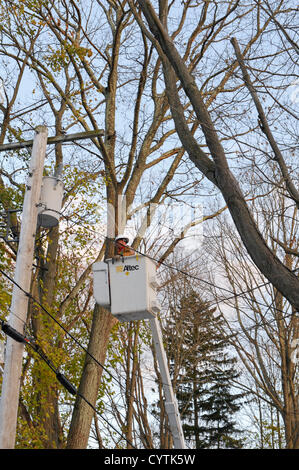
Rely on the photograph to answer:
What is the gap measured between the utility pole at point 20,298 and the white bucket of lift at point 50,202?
74mm

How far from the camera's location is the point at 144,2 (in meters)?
6.28

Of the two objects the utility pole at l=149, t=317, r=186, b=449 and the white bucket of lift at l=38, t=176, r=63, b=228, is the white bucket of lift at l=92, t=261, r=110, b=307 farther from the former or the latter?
the utility pole at l=149, t=317, r=186, b=449

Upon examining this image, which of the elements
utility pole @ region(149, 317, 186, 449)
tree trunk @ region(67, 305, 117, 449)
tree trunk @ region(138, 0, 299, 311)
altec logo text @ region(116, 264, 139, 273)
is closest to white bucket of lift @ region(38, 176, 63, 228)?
altec logo text @ region(116, 264, 139, 273)

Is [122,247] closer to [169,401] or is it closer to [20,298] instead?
[20,298]

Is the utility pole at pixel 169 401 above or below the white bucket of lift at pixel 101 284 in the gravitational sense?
below

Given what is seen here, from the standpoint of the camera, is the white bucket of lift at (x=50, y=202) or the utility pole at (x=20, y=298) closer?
the utility pole at (x=20, y=298)

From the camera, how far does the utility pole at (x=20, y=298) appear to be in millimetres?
5984

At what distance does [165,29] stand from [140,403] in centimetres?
1178

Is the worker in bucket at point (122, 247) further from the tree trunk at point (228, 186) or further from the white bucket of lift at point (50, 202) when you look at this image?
the tree trunk at point (228, 186)

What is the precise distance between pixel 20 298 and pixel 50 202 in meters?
1.34

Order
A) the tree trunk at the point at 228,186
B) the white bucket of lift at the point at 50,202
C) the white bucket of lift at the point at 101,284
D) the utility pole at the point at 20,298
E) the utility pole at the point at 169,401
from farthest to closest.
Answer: the utility pole at the point at 169,401
the white bucket of lift at the point at 50,202
the white bucket of lift at the point at 101,284
the utility pole at the point at 20,298
the tree trunk at the point at 228,186

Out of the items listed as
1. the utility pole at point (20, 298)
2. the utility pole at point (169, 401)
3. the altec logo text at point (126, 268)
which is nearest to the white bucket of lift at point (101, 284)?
the altec logo text at point (126, 268)
